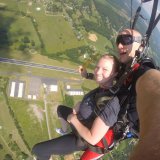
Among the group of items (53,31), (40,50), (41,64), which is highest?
(53,31)

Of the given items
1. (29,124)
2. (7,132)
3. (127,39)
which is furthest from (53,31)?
(127,39)

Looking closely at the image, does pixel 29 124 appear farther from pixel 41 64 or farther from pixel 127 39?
pixel 127 39

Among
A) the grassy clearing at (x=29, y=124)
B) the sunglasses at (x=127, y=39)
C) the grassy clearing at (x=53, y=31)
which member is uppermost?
the sunglasses at (x=127, y=39)

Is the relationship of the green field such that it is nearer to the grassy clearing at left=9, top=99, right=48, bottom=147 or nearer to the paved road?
the grassy clearing at left=9, top=99, right=48, bottom=147

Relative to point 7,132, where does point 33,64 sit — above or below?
below

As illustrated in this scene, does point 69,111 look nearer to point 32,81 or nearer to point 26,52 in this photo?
point 32,81

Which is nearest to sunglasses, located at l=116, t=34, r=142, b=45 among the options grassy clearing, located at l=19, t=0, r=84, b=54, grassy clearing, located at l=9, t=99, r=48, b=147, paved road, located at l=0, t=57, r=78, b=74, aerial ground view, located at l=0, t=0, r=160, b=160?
aerial ground view, located at l=0, t=0, r=160, b=160

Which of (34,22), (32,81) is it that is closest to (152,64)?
(32,81)

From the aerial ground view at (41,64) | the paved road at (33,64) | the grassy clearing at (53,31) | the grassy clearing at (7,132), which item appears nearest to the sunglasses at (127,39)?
the aerial ground view at (41,64)

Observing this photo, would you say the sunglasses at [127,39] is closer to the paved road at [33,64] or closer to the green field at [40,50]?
the green field at [40,50]

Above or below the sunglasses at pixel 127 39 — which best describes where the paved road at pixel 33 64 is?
below
